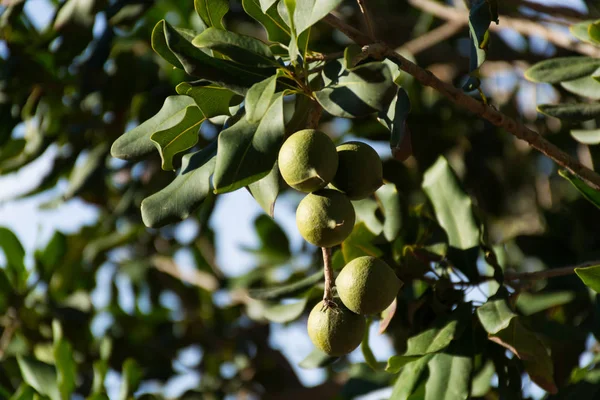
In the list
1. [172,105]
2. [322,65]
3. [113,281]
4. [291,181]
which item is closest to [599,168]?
[322,65]

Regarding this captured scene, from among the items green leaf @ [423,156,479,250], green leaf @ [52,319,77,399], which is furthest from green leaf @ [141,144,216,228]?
green leaf @ [52,319,77,399]

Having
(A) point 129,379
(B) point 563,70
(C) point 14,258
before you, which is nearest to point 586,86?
(B) point 563,70

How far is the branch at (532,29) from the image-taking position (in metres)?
2.22

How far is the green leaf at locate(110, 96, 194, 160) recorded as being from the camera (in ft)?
4.71

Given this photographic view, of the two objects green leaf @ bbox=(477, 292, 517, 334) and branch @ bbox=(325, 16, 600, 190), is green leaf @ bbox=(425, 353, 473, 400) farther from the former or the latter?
branch @ bbox=(325, 16, 600, 190)

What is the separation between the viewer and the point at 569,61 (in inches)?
72.3

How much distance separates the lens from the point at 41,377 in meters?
2.26

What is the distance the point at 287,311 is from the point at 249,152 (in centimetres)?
79

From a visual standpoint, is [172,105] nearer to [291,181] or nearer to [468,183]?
[291,181]

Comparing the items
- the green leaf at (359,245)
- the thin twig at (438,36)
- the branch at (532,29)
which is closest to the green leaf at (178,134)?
the green leaf at (359,245)

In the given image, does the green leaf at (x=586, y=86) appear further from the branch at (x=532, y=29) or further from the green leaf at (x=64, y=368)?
the green leaf at (x=64, y=368)

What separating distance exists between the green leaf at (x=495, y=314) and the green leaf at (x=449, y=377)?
0.33 feet

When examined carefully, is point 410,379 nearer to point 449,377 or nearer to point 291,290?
point 449,377

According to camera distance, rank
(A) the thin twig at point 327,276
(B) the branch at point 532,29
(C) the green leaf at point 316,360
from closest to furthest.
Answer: (A) the thin twig at point 327,276
(C) the green leaf at point 316,360
(B) the branch at point 532,29
